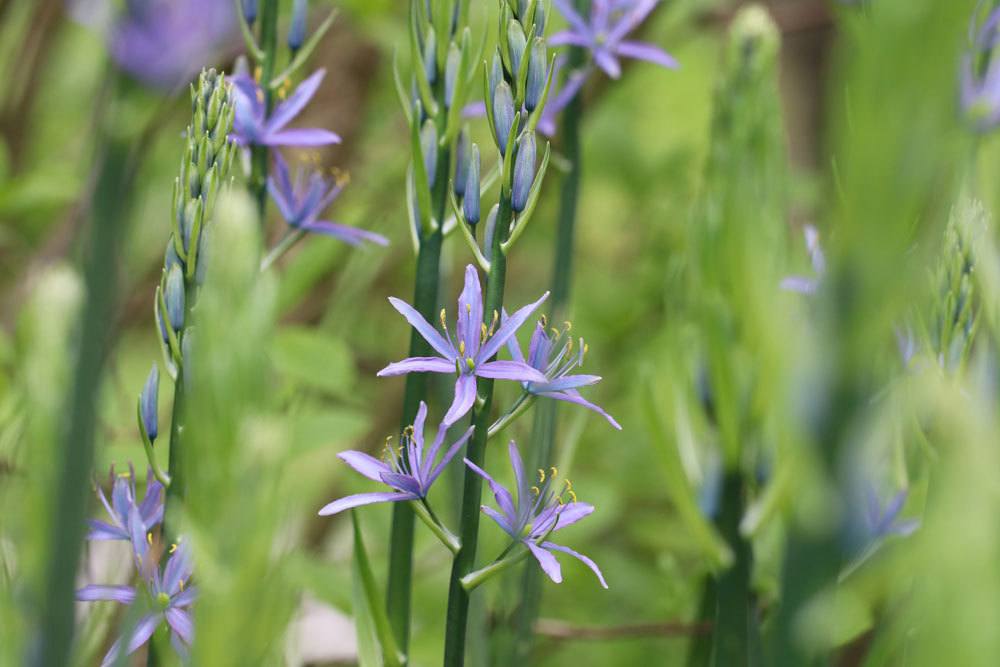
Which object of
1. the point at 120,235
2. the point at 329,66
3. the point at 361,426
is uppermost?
the point at 329,66

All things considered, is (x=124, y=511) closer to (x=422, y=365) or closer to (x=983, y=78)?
(x=422, y=365)

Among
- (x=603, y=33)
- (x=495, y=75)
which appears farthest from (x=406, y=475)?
(x=603, y=33)

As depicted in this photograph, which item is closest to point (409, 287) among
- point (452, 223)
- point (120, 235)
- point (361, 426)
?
point (361, 426)

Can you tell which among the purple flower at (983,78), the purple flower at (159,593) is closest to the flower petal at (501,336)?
the purple flower at (159,593)

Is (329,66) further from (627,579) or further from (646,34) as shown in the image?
(627,579)

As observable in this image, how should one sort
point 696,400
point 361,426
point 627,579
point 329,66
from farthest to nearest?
1. point 329,66
2. point 627,579
3. point 361,426
4. point 696,400

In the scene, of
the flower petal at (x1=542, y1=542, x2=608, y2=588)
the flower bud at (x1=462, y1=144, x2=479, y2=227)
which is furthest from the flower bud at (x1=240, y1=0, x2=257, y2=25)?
the flower petal at (x1=542, y1=542, x2=608, y2=588)
